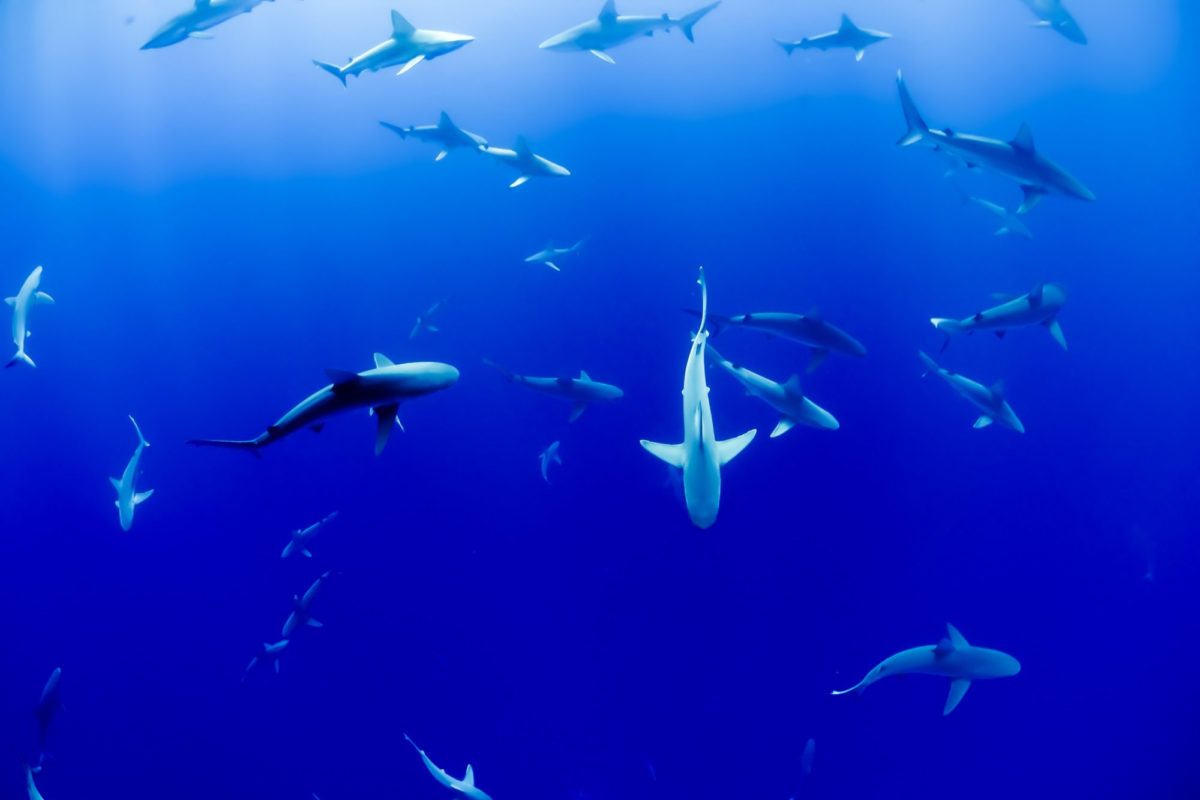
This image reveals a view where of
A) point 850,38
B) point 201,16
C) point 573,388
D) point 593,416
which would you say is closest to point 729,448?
point 573,388

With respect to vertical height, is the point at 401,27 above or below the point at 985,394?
above

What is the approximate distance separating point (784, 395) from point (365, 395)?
9.82ft

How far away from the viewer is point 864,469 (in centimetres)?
977

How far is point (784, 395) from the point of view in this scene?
4.98m

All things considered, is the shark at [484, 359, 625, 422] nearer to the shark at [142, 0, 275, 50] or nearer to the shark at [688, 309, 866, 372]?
the shark at [688, 309, 866, 372]

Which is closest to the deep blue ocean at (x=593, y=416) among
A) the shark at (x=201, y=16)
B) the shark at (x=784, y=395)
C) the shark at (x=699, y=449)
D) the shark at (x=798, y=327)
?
the shark at (x=784, y=395)

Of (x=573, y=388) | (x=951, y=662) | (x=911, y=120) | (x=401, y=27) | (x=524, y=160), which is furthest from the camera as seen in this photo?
(x=524, y=160)

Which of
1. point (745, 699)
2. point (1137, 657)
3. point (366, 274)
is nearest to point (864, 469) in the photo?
point (745, 699)

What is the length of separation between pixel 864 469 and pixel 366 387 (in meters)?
8.21

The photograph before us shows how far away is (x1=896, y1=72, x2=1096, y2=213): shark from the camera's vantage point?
4.92 metres

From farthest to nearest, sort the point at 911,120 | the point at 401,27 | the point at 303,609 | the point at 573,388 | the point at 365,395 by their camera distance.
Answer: the point at 303,609
the point at 573,388
the point at 401,27
the point at 911,120
the point at 365,395

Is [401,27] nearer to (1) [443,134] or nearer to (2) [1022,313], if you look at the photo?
(1) [443,134]

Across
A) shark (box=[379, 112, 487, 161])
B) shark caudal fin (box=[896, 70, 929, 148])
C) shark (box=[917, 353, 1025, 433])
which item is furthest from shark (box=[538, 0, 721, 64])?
shark (box=[917, 353, 1025, 433])

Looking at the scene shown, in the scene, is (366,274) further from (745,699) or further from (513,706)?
(745,699)
